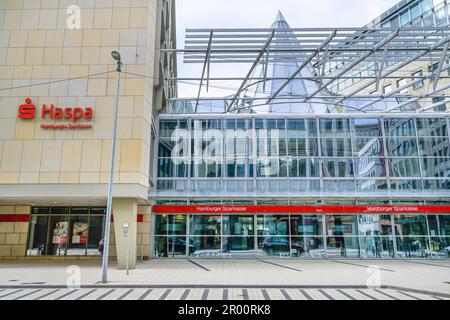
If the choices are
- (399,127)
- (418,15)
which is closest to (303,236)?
(399,127)

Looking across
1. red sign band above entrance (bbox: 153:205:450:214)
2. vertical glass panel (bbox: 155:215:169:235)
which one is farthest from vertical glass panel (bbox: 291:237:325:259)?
vertical glass panel (bbox: 155:215:169:235)

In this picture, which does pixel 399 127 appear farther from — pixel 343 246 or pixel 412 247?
pixel 343 246

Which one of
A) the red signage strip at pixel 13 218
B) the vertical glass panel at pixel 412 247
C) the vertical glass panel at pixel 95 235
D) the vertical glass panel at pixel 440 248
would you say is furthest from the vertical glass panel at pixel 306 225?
the red signage strip at pixel 13 218

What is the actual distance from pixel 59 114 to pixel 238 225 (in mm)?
13839

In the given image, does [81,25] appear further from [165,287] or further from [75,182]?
[165,287]

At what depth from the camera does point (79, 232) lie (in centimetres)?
2361

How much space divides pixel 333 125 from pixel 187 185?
12330 millimetres

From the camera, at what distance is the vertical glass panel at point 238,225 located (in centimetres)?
2441

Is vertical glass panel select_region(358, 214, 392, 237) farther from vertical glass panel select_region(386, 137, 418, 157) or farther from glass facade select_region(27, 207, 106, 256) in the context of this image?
glass facade select_region(27, 207, 106, 256)

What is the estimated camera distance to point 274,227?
965 inches

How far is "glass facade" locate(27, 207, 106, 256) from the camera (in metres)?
23.2

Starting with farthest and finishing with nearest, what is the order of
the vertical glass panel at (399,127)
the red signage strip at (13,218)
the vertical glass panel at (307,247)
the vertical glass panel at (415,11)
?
the vertical glass panel at (415,11)
the vertical glass panel at (399,127)
the vertical glass panel at (307,247)
the red signage strip at (13,218)

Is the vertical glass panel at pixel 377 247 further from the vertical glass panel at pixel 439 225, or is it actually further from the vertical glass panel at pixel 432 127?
the vertical glass panel at pixel 432 127

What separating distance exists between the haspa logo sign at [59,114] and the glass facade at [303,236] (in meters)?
9.56
